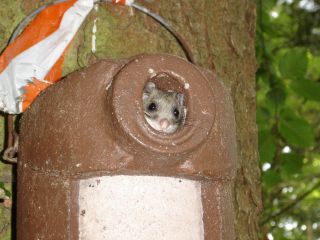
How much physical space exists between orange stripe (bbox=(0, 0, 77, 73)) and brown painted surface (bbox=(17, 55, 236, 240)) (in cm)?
24

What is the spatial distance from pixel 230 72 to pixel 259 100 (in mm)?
2595

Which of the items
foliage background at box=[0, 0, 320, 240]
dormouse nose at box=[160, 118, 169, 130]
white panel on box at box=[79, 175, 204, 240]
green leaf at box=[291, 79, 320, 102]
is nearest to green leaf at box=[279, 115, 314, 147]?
foliage background at box=[0, 0, 320, 240]

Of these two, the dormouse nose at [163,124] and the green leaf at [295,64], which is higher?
the green leaf at [295,64]

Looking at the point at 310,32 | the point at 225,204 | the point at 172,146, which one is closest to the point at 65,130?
the point at 172,146

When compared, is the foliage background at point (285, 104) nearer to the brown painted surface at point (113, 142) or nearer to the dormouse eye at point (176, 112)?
the dormouse eye at point (176, 112)

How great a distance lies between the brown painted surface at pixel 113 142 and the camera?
104 centimetres

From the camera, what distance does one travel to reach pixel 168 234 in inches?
43.8

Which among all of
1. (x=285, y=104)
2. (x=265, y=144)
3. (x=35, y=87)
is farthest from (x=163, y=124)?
(x=285, y=104)

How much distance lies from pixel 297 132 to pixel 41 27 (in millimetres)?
1277

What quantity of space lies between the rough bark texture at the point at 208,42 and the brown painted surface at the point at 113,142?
390mm

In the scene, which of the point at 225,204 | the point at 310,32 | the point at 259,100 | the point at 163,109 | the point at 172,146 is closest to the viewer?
the point at 172,146

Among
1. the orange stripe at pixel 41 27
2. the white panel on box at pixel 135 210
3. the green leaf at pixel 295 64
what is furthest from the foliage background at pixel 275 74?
the white panel on box at pixel 135 210

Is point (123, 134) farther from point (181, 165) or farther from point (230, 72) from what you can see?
point (230, 72)

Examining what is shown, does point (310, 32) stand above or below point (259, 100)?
above
